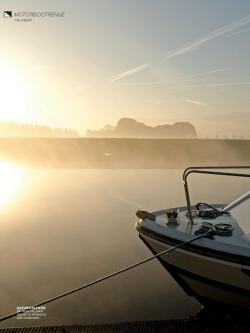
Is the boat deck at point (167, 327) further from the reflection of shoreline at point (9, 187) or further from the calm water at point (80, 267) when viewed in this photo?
the reflection of shoreline at point (9, 187)

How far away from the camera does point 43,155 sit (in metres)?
112

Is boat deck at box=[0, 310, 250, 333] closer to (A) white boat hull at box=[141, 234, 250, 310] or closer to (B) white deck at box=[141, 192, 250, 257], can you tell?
(A) white boat hull at box=[141, 234, 250, 310]

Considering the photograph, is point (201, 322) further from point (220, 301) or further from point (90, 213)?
point (90, 213)

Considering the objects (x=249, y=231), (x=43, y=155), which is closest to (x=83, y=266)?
(x=249, y=231)

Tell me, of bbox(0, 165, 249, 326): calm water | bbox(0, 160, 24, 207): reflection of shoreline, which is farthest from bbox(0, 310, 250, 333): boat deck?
bbox(0, 160, 24, 207): reflection of shoreline

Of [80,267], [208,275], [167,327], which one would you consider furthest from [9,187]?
[208,275]

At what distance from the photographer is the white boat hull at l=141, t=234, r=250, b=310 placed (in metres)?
6.04

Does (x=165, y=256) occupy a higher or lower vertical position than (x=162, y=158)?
lower

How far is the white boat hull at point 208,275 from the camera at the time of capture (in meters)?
6.04

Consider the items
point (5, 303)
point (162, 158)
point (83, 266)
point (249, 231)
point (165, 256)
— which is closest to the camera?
point (249, 231)

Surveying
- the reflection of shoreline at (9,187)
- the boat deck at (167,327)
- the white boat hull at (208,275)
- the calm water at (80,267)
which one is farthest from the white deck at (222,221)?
the reflection of shoreline at (9,187)

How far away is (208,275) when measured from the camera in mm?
6418

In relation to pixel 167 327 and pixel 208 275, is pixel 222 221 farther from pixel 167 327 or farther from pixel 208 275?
pixel 167 327

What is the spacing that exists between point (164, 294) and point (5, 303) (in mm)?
3792
